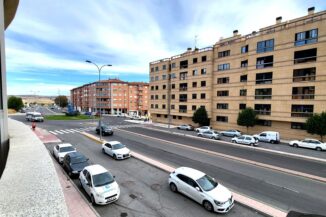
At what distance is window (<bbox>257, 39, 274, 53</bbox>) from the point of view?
29.4 meters

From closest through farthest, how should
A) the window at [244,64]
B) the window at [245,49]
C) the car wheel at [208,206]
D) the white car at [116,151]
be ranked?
the car wheel at [208,206]
the white car at [116,151]
the window at [245,49]
the window at [244,64]

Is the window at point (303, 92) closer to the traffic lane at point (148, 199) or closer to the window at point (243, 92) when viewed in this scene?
the window at point (243, 92)

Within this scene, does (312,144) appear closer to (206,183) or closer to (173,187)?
(206,183)

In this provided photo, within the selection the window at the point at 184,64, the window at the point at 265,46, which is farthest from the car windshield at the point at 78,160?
the window at the point at 184,64

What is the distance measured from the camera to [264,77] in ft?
101

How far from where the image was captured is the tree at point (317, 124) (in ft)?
76.3

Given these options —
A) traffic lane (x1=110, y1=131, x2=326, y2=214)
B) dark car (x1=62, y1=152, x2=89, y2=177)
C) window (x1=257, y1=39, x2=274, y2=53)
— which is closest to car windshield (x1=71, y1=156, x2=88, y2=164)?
dark car (x1=62, y1=152, x2=89, y2=177)

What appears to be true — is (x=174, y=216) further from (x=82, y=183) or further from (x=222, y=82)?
(x=222, y=82)

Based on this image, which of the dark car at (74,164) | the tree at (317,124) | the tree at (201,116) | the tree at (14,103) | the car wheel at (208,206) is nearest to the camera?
the car wheel at (208,206)

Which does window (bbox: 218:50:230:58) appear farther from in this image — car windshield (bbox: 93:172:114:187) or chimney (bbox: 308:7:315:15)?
car windshield (bbox: 93:172:114:187)

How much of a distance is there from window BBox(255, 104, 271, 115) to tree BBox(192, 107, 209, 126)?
10.0 metres

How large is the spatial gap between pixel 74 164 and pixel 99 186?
15.6ft

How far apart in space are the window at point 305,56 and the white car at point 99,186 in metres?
30.8

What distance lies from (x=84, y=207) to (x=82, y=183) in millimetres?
2353
